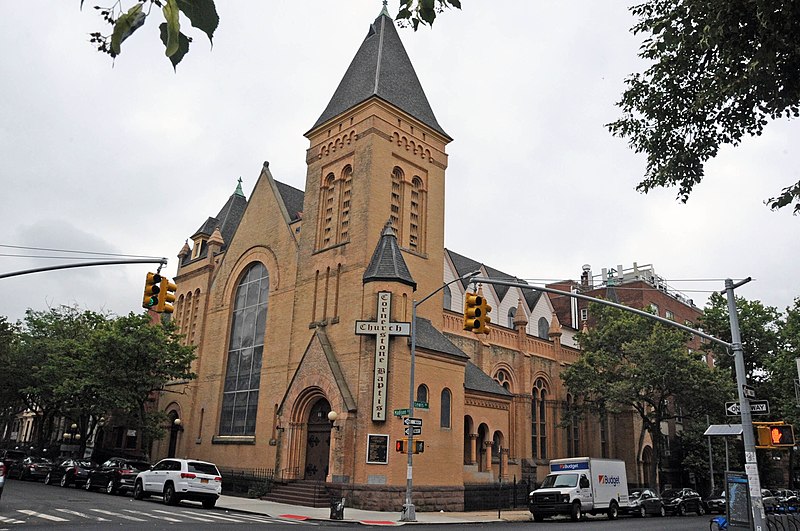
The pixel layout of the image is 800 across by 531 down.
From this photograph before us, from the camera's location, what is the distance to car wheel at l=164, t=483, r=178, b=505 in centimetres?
2567

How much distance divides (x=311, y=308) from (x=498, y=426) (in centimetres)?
1193

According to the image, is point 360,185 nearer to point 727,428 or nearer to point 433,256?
point 433,256

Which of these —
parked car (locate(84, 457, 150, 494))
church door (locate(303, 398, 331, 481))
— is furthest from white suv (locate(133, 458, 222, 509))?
church door (locate(303, 398, 331, 481))

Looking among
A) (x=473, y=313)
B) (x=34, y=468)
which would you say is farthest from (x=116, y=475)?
(x=473, y=313)

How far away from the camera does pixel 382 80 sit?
35.6m

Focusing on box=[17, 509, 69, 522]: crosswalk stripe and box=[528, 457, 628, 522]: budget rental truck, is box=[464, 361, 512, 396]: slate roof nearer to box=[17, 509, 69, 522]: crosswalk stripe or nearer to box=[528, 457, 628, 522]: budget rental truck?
box=[528, 457, 628, 522]: budget rental truck

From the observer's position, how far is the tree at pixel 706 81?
36.5 feet

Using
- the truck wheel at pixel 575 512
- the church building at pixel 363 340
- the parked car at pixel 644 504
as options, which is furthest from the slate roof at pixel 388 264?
the parked car at pixel 644 504

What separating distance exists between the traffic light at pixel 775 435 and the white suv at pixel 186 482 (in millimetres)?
19141

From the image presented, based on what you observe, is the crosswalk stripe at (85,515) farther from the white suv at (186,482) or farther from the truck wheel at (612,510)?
the truck wheel at (612,510)

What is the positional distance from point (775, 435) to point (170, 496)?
20876mm

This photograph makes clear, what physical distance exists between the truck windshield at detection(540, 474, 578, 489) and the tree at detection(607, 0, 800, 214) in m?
19.1

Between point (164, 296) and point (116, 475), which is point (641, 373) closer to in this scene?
point (116, 475)

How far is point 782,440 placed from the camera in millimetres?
15969
